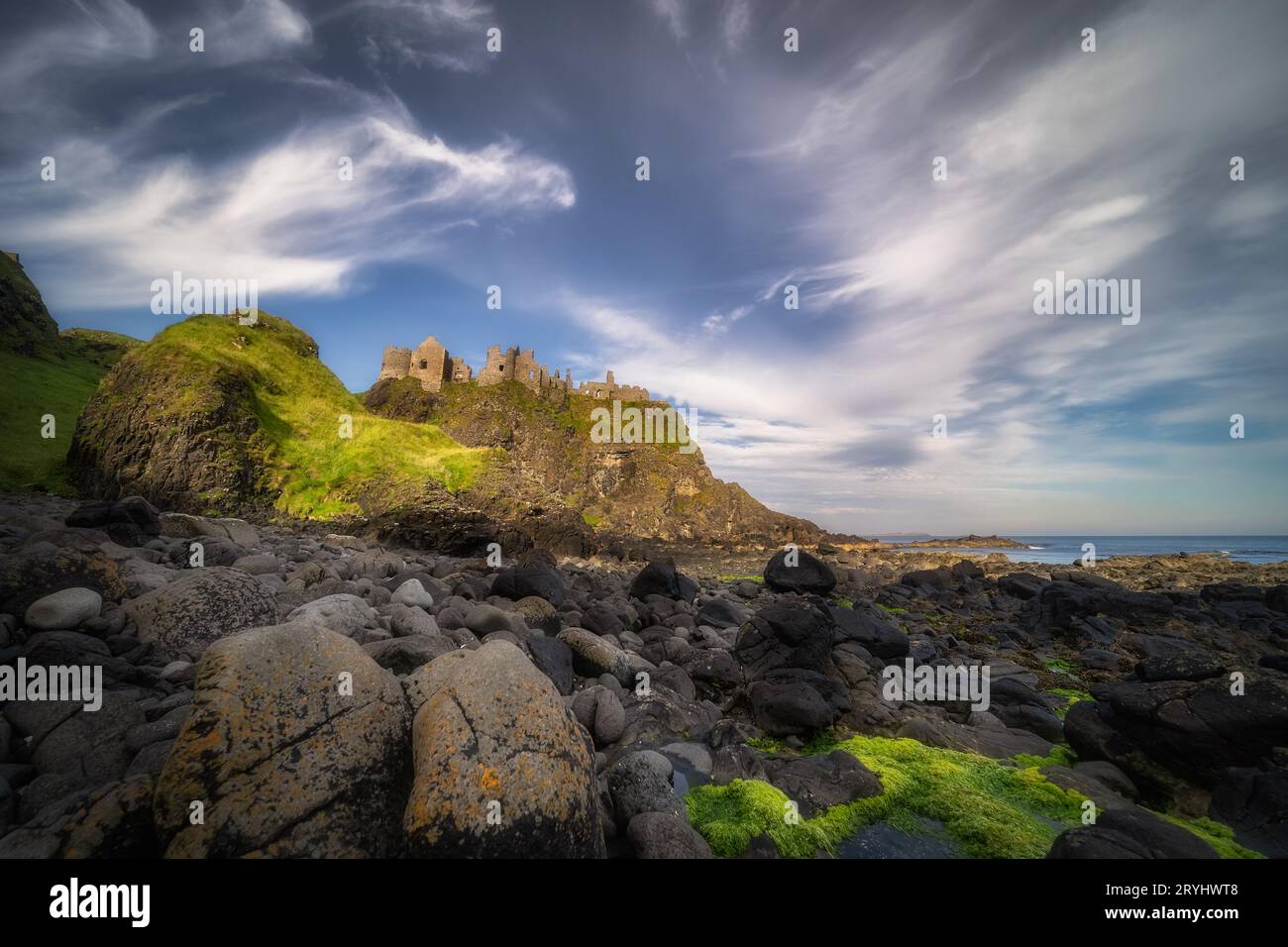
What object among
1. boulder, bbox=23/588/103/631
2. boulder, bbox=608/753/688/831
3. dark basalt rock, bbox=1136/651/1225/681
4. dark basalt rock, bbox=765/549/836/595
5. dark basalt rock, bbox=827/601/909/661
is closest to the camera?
boulder, bbox=608/753/688/831

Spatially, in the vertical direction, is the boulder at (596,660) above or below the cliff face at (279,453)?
below

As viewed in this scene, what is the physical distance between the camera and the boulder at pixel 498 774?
3.24 meters

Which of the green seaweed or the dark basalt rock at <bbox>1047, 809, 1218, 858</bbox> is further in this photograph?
the green seaweed

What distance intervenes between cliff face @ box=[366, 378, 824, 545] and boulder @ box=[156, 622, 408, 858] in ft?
234

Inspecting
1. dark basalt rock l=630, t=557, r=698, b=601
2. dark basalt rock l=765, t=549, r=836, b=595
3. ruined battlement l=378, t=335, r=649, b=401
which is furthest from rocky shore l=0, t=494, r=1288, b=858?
ruined battlement l=378, t=335, r=649, b=401

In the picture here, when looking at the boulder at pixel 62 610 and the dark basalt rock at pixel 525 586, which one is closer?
the boulder at pixel 62 610

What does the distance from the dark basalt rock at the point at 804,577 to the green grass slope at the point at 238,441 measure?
1747 centimetres

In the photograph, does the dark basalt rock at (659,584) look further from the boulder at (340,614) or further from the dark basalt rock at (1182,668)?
the dark basalt rock at (1182,668)

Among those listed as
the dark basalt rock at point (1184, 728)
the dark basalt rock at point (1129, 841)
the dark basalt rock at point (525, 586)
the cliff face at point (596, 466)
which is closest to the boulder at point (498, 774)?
the dark basalt rock at point (1129, 841)

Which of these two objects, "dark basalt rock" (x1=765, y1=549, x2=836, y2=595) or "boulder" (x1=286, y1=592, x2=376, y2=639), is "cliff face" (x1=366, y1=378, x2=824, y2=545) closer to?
"dark basalt rock" (x1=765, y1=549, x2=836, y2=595)

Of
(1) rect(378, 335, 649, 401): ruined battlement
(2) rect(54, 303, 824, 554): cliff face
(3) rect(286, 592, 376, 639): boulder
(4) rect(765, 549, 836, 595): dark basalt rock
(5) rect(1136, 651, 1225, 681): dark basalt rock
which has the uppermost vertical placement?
(1) rect(378, 335, 649, 401): ruined battlement

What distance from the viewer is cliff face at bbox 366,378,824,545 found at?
81562 mm

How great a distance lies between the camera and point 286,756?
134 inches
